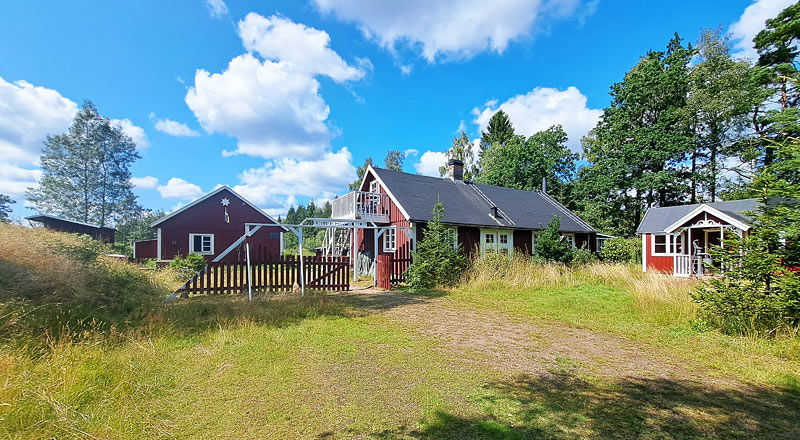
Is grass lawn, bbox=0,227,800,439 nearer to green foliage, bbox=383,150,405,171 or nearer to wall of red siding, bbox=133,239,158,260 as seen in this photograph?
wall of red siding, bbox=133,239,158,260

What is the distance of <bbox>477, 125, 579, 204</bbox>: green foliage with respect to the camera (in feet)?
109

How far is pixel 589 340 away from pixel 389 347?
3.51 meters

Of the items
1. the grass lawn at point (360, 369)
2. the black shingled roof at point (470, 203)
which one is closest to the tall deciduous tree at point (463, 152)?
the black shingled roof at point (470, 203)

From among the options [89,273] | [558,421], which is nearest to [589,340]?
[558,421]

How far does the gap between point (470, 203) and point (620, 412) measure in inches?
646

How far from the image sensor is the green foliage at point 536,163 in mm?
33094

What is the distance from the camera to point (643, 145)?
88.0 ft

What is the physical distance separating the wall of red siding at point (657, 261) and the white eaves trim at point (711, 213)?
154 cm

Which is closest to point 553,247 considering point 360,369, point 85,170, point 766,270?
point 766,270

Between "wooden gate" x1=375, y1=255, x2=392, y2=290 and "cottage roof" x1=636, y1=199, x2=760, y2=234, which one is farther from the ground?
"cottage roof" x1=636, y1=199, x2=760, y2=234

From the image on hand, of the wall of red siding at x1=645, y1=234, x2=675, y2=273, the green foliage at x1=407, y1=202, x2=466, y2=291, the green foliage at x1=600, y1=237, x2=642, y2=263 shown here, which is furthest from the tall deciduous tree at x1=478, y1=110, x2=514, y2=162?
the green foliage at x1=407, y1=202, x2=466, y2=291

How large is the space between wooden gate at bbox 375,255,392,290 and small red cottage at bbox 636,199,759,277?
1191cm

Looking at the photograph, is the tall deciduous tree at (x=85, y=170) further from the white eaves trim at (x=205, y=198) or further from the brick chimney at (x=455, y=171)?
the brick chimney at (x=455, y=171)

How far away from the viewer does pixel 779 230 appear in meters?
5.63
